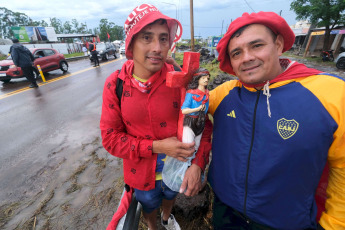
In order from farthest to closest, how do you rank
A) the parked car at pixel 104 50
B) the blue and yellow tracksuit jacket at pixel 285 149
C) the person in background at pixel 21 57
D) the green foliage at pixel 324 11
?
the parked car at pixel 104 50
the green foliage at pixel 324 11
the person in background at pixel 21 57
the blue and yellow tracksuit jacket at pixel 285 149

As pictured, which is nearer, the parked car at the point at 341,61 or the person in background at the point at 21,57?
the person in background at the point at 21,57

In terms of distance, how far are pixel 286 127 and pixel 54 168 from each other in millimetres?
3818

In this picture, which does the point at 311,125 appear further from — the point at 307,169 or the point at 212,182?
the point at 212,182

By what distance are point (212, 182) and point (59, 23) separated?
286 feet

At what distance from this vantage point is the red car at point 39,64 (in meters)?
8.79

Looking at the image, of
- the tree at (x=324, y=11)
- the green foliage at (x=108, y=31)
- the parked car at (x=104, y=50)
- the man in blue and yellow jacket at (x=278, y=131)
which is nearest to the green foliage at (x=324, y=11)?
the tree at (x=324, y=11)

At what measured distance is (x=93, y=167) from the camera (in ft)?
10.8

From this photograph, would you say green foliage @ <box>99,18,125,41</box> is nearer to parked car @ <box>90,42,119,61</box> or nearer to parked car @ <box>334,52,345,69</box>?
parked car @ <box>90,42,119,61</box>

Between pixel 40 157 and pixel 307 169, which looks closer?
pixel 307 169

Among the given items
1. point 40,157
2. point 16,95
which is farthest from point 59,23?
point 40,157

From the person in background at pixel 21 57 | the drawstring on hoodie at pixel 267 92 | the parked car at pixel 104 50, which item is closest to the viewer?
the drawstring on hoodie at pixel 267 92

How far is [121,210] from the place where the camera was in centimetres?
142

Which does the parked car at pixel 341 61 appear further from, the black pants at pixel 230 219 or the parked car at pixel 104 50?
the parked car at pixel 104 50

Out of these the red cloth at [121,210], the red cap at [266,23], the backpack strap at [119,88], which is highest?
the red cap at [266,23]
